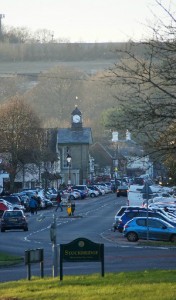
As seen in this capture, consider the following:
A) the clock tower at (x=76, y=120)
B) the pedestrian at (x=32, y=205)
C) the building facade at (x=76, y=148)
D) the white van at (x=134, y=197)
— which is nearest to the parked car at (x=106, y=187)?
the building facade at (x=76, y=148)

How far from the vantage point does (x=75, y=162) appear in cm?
12494

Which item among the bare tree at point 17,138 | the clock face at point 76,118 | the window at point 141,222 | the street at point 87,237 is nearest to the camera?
the street at point 87,237

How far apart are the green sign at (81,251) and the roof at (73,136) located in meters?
101

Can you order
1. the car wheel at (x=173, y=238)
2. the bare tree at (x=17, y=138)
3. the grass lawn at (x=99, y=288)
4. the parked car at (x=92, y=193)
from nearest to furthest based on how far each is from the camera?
the grass lawn at (x=99, y=288) → the car wheel at (x=173, y=238) → the bare tree at (x=17, y=138) → the parked car at (x=92, y=193)

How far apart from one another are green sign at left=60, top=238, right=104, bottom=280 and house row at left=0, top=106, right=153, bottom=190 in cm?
7111

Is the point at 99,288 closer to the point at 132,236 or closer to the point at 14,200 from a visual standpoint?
the point at 132,236

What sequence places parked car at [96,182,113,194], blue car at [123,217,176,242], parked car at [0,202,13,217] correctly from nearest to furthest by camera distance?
blue car at [123,217,176,242] → parked car at [0,202,13,217] → parked car at [96,182,113,194]

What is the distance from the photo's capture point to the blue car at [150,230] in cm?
4506

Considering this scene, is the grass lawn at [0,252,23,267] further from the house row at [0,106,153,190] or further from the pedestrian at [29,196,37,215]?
the house row at [0,106,153,190]

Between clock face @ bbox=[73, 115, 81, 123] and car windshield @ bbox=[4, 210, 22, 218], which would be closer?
car windshield @ bbox=[4, 210, 22, 218]

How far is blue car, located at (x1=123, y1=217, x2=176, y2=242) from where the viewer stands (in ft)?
148

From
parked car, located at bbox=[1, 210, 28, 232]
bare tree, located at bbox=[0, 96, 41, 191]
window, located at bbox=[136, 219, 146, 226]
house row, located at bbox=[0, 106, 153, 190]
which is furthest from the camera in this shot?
house row, located at bbox=[0, 106, 153, 190]

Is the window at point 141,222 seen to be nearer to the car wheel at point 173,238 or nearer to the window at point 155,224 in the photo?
the window at point 155,224

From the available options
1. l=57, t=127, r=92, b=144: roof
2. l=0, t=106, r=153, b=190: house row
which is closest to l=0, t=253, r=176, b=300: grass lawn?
l=0, t=106, r=153, b=190: house row
